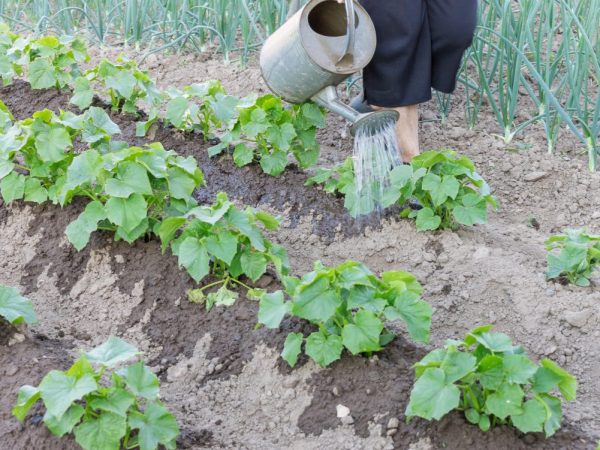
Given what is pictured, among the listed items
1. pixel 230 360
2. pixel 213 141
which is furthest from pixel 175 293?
pixel 213 141

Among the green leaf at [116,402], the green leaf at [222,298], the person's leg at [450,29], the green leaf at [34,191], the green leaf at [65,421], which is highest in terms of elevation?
the person's leg at [450,29]

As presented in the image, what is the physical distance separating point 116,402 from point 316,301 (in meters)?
0.44

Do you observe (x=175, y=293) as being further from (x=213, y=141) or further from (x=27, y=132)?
(x=213, y=141)

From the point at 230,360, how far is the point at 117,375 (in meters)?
0.46

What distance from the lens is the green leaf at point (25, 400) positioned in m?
1.67

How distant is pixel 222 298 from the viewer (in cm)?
221

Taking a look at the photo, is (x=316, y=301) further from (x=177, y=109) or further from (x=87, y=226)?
(x=177, y=109)

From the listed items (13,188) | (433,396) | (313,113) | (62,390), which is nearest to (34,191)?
(13,188)

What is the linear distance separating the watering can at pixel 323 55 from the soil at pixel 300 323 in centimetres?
34

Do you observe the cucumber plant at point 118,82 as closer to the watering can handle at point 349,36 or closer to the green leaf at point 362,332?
the watering can handle at point 349,36

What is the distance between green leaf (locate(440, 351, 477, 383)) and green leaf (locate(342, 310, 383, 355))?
0.20m

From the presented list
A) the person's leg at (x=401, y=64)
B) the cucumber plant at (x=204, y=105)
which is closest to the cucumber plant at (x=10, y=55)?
the cucumber plant at (x=204, y=105)

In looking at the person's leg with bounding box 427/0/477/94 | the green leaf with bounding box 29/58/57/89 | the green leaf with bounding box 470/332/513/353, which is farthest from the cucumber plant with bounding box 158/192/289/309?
the green leaf with bounding box 29/58/57/89

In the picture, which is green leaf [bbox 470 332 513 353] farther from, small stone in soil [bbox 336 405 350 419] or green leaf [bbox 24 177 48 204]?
green leaf [bbox 24 177 48 204]
